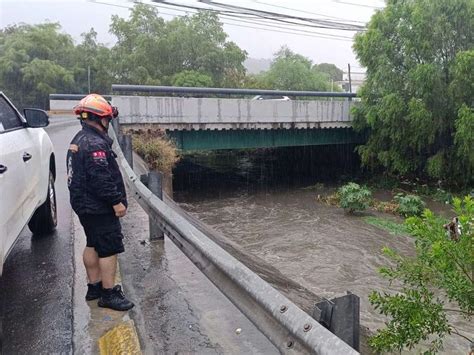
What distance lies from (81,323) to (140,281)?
0.97 metres

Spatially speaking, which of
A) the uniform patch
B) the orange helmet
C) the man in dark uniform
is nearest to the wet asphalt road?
the man in dark uniform

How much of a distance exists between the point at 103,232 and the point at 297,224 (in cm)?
1258

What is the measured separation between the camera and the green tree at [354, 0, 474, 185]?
1950 cm

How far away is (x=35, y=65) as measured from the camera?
41.8 m

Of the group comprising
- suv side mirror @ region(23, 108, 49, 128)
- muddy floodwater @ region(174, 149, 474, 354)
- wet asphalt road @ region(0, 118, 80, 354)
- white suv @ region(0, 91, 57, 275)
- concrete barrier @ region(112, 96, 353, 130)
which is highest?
concrete barrier @ region(112, 96, 353, 130)

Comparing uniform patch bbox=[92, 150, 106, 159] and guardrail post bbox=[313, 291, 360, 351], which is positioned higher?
uniform patch bbox=[92, 150, 106, 159]

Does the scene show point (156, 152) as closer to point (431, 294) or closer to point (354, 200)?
point (354, 200)

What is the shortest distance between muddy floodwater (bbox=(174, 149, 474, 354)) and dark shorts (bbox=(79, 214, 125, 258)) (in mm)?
5054

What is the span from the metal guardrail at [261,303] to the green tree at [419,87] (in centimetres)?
1808

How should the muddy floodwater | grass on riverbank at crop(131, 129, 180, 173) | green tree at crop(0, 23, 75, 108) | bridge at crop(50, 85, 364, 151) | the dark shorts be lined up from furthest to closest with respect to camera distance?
1. green tree at crop(0, 23, 75, 108)
2. bridge at crop(50, 85, 364, 151)
3. grass on riverbank at crop(131, 129, 180, 173)
4. the muddy floodwater
5. the dark shorts

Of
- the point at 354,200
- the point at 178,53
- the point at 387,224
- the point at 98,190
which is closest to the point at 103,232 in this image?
the point at 98,190

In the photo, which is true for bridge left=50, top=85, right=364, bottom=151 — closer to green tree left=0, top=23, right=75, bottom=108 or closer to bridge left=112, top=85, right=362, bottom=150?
bridge left=112, top=85, right=362, bottom=150

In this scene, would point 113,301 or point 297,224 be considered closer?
point 113,301

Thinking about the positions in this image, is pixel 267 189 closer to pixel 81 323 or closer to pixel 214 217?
pixel 214 217
